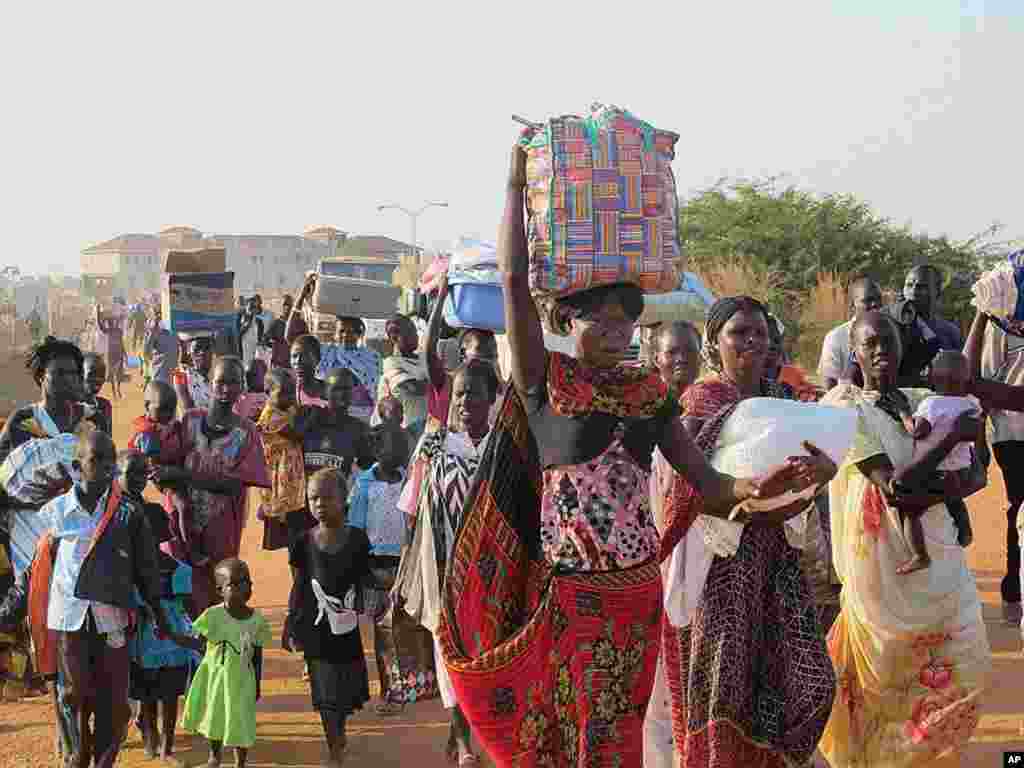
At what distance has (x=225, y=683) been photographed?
5973 millimetres

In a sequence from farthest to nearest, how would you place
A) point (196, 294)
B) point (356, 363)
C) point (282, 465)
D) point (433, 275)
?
point (196, 294)
point (356, 363)
point (282, 465)
point (433, 275)

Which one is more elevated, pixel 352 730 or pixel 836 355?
pixel 836 355

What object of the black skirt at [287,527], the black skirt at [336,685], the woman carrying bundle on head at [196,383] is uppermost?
the woman carrying bundle on head at [196,383]

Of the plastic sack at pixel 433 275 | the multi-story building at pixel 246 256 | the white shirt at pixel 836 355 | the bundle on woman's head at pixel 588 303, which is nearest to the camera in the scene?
the bundle on woman's head at pixel 588 303

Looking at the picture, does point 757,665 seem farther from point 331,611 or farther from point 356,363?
point 356,363

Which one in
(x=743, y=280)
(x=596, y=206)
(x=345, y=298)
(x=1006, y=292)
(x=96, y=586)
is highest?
(x=743, y=280)

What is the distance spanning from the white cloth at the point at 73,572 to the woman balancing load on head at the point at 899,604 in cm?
304

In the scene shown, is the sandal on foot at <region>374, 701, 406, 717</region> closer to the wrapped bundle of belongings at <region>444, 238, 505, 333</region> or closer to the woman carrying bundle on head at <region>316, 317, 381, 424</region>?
the wrapped bundle of belongings at <region>444, 238, 505, 333</region>

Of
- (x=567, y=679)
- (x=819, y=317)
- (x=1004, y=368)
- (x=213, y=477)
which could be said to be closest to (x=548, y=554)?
(x=567, y=679)

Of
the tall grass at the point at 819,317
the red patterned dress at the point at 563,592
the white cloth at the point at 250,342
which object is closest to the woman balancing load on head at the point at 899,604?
the red patterned dress at the point at 563,592

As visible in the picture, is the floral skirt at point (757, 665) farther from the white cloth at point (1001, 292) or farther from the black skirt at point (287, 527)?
the black skirt at point (287, 527)

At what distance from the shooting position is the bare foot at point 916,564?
5.04 m

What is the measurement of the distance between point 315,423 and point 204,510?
1191 mm

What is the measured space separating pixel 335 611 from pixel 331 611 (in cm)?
2
